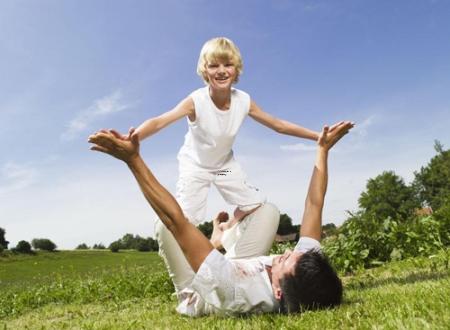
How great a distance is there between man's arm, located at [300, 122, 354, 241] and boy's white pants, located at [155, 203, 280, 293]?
78 centimetres

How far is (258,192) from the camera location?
482cm

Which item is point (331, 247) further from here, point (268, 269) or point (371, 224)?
point (268, 269)

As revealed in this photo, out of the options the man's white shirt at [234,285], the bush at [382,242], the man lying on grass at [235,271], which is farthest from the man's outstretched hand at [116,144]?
the bush at [382,242]

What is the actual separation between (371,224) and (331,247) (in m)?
0.83

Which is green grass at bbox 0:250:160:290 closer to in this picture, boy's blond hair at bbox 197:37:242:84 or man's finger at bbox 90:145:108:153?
boy's blond hair at bbox 197:37:242:84

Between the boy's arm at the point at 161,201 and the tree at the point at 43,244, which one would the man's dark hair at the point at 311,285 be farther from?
the tree at the point at 43,244

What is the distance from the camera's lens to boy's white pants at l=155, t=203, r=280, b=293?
4.32 m

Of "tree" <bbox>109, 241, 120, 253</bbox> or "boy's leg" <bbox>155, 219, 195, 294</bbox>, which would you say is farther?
"tree" <bbox>109, 241, 120, 253</bbox>

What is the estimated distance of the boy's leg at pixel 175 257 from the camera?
431 cm

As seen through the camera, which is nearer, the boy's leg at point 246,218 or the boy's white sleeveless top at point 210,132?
the boy's leg at point 246,218

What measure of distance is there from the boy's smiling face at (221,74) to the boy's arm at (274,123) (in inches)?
17.0

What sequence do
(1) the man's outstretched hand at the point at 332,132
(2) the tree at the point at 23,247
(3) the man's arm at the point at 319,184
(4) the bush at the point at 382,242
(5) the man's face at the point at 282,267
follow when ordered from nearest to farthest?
1. (5) the man's face at the point at 282,267
2. (3) the man's arm at the point at 319,184
3. (1) the man's outstretched hand at the point at 332,132
4. (4) the bush at the point at 382,242
5. (2) the tree at the point at 23,247

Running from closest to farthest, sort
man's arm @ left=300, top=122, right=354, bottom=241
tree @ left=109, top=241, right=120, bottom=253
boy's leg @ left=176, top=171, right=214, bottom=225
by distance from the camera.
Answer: man's arm @ left=300, top=122, right=354, bottom=241 → boy's leg @ left=176, top=171, right=214, bottom=225 → tree @ left=109, top=241, right=120, bottom=253

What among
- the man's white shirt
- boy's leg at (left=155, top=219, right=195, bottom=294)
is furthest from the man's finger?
boy's leg at (left=155, top=219, right=195, bottom=294)
